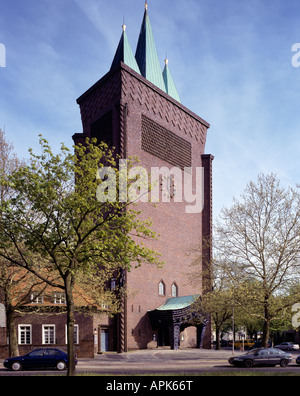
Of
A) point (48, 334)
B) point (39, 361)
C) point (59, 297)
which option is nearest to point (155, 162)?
point (48, 334)

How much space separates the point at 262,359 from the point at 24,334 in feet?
65.6

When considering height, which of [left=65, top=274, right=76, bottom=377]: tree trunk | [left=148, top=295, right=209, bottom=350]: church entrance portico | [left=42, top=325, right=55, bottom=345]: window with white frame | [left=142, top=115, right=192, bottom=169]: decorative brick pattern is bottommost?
[left=148, top=295, right=209, bottom=350]: church entrance portico

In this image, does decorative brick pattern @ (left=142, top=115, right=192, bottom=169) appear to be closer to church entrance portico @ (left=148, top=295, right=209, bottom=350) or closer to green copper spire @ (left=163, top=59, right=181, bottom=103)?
green copper spire @ (left=163, top=59, right=181, bottom=103)

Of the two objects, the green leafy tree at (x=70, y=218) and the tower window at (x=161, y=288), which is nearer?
the green leafy tree at (x=70, y=218)

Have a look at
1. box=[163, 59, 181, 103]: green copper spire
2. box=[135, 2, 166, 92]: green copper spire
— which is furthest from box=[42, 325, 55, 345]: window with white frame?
box=[163, 59, 181, 103]: green copper spire

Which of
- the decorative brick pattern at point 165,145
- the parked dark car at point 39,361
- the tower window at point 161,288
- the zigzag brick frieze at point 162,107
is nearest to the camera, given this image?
the parked dark car at point 39,361

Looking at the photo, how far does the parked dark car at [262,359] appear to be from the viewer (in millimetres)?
27316

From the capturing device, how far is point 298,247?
100 ft

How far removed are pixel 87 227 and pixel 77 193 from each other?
5.80 feet

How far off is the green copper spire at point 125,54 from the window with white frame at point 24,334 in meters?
34.3

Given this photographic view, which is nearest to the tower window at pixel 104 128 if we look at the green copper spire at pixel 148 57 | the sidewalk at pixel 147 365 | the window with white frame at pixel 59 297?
the green copper spire at pixel 148 57

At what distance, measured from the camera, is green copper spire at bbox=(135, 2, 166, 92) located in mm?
58219

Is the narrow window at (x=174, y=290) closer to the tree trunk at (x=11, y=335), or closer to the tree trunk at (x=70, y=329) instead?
the tree trunk at (x=11, y=335)

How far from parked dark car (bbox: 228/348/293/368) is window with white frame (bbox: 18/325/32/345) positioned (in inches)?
695
